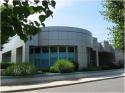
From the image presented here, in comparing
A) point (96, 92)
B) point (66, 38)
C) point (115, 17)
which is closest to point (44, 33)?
point (66, 38)

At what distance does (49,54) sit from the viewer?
37.8 metres

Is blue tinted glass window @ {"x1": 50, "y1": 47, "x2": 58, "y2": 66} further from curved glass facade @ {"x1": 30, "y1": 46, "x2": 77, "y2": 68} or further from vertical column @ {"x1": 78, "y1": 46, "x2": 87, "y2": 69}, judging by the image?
vertical column @ {"x1": 78, "y1": 46, "x2": 87, "y2": 69}

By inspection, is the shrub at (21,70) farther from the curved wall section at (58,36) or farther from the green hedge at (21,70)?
the curved wall section at (58,36)

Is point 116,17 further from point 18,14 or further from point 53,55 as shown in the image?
point 53,55

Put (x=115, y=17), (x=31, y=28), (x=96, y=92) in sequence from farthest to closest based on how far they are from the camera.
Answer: (x=96, y=92) < (x=115, y=17) < (x=31, y=28)

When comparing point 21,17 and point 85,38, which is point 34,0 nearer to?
point 21,17

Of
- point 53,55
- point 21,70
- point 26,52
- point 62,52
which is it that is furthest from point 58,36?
point 21,70

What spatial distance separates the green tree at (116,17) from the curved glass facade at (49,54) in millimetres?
25305

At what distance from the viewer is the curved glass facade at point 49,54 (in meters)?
37.7

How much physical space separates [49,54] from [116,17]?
26556mm

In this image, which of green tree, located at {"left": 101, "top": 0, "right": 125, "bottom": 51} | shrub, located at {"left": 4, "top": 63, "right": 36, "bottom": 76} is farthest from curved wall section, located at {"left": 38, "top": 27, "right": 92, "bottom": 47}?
green tree, located at {"left": 101, "top": 0, "right": 125, "bottom": 51}

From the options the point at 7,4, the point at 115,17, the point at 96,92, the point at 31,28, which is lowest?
the point at 96,92

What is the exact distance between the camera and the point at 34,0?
430cm

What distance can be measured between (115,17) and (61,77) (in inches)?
665
